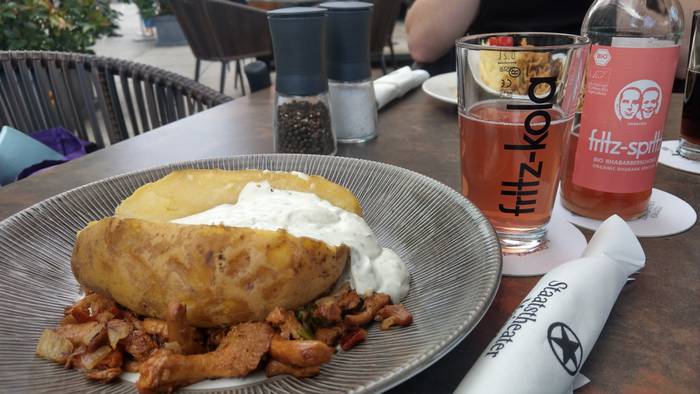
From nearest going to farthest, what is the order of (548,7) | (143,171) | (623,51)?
(623,51), (143,171), (548,7)

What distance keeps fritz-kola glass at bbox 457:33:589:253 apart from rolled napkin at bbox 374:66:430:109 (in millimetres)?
671

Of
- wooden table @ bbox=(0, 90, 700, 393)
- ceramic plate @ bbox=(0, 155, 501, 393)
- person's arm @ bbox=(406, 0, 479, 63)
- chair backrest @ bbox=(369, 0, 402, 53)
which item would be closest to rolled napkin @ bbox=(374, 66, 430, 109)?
wooden table @ bbox=(0, 90, 700, 393)

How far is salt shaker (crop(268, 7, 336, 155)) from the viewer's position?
988 mm

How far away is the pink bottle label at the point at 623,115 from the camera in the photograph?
2.25 ft

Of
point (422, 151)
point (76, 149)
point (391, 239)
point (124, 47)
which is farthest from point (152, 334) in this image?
point (124, 47)

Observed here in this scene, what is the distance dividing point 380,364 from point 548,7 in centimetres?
185

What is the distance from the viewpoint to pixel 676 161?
993mm

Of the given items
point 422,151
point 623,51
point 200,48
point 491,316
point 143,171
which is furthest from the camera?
point 200,48

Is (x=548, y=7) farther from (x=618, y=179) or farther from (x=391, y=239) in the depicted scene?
(x=391, y=239)

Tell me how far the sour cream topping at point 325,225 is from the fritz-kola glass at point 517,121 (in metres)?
0.18

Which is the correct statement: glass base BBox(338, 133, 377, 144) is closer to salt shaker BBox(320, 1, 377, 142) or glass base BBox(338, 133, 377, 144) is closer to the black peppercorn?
salt shaker BBox(320, 1, 377, 142)

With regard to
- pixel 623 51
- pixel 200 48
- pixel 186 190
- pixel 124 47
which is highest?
pixel 623 51

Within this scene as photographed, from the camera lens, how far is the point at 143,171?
0.81 m

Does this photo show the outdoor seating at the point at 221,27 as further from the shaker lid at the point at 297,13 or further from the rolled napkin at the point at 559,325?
the rolled napkin at the point at 559,325
